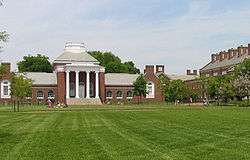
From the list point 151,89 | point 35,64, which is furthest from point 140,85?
point 35,64

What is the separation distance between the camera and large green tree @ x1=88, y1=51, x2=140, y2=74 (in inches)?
5413

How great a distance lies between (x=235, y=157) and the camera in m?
15.0

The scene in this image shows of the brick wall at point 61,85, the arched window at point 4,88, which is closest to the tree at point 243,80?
the brick wall at point 61,85

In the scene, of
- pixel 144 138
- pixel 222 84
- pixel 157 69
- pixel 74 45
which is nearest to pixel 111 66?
pixel 157 69

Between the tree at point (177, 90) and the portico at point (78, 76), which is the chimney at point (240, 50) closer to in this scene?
the tree at point (177, 90)

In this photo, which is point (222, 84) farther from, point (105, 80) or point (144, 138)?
point (144, 138)

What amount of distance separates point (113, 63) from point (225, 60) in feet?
100

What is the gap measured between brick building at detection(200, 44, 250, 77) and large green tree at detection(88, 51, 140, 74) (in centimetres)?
2120

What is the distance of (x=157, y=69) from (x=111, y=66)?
17179 millimetres

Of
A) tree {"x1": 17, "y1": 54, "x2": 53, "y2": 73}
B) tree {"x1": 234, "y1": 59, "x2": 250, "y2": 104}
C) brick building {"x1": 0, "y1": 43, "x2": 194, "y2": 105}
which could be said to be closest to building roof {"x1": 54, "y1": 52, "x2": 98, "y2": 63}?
brick building {"x1": 0, "y1": 43, "x2": 194, "y2": 105}

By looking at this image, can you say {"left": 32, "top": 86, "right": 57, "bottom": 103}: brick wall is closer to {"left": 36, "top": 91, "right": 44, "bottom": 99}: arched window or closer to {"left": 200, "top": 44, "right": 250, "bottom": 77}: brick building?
{"left": 36, "top": 91, "right": 44, "bottom": 99}: arched window

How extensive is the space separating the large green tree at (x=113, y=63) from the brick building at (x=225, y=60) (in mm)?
21198

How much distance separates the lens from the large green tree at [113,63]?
451 feet

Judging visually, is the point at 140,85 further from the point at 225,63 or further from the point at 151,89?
the point at 225,63
